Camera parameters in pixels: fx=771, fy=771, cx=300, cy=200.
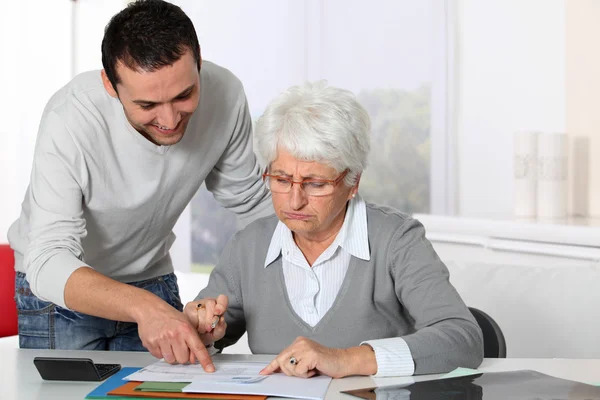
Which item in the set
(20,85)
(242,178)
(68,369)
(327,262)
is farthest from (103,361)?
(20,85)

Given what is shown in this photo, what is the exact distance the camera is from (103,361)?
71.9 inches

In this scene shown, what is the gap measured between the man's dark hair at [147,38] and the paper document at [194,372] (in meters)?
0.70

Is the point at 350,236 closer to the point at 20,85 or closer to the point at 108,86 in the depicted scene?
the point at 108,86

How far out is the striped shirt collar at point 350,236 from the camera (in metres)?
1.93

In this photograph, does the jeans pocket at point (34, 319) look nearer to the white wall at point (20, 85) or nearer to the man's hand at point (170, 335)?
the man's hand at point (170, 335)

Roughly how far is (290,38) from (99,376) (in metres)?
3.42

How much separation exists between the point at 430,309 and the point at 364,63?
2810 mm

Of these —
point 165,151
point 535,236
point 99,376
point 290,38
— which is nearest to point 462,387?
point 99,376

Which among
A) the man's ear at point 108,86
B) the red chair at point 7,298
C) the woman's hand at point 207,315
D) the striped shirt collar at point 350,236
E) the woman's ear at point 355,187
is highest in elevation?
the man's ear at point 108,86

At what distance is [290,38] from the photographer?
15.6 feet

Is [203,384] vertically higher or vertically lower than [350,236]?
lower

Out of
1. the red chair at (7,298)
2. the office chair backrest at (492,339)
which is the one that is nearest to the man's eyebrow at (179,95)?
the office chair backrest at (492,339)

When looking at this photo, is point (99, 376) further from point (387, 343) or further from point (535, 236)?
point (535, 236)

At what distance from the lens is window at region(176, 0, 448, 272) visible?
4176 millimetres
